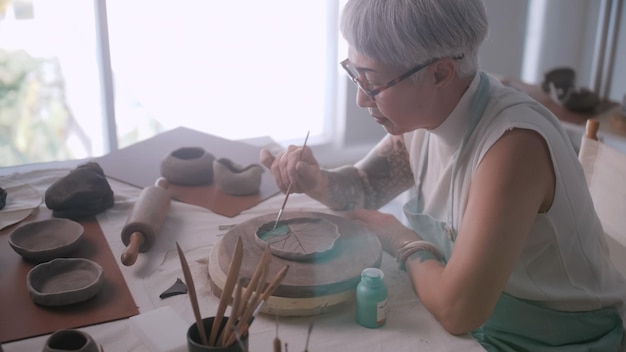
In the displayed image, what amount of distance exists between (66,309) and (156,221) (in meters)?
0.33

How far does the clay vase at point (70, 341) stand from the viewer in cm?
91

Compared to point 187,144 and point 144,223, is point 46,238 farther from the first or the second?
point 187,144

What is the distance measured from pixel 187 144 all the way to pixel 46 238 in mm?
719

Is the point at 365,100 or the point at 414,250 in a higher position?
the point at 365,100

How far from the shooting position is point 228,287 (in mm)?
873

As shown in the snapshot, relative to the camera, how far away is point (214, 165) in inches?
67.2

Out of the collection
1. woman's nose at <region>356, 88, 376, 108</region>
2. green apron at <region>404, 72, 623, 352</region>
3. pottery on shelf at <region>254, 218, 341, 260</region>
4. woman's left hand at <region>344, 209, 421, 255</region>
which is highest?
woman's nose at <region>356, 88, 376, 108</region>

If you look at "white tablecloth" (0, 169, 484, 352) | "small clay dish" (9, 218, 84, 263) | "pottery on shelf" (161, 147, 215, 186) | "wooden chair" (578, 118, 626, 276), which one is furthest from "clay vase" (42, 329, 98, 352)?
"wooden chair" (578, 118, 626, 276)

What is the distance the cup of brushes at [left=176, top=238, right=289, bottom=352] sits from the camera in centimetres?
86

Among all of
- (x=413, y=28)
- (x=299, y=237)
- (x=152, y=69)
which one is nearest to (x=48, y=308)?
(x=299, y=237)

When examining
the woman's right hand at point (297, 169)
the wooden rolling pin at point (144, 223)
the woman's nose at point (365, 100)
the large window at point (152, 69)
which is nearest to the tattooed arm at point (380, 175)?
the woman's right hand at point (297, 169)

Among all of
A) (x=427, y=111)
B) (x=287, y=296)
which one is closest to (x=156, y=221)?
(x=287, y=296)

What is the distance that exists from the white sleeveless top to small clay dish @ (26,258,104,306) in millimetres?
751

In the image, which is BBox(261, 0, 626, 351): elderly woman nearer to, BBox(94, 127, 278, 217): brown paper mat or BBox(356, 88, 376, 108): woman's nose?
BBox(356, 88, 376, 108): woman's nose
